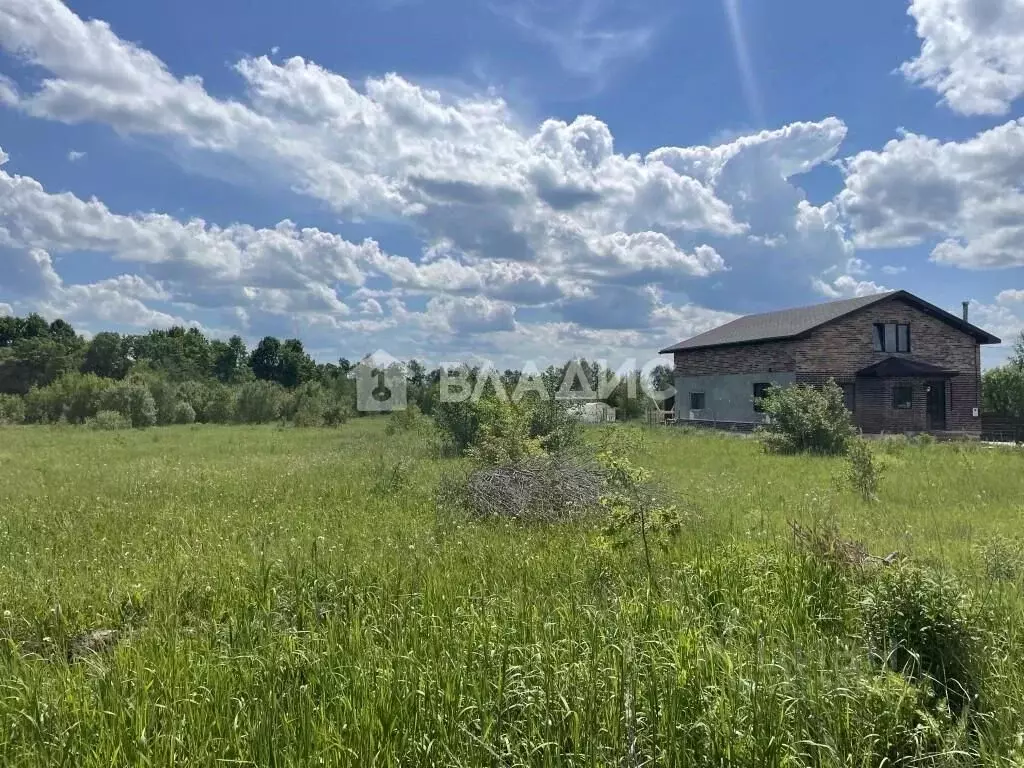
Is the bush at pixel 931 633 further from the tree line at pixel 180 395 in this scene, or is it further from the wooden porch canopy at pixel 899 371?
the wooden porch canopy at pixel 899 371

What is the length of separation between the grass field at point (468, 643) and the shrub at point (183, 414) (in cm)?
3474

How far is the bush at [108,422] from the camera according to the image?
3366cm

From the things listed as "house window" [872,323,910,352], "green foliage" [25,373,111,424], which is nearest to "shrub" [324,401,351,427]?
"green foliage" [25,373,111,424]

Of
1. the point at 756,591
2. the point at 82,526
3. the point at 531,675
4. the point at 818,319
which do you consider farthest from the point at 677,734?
the point at 818,319

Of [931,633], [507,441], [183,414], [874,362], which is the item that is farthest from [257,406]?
[931,633]

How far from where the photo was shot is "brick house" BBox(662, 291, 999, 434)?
85.1ft

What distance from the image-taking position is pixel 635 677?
3.22 meters

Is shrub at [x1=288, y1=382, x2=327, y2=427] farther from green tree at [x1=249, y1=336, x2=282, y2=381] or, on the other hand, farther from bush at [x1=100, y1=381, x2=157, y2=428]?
green tree at [x1=249, y1=336, x2=282, y2=381]

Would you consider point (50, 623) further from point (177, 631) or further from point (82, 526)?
point (82, 526)

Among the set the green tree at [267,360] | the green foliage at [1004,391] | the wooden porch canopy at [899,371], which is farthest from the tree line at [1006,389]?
the green tree at [267,360]

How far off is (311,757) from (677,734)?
1.69m

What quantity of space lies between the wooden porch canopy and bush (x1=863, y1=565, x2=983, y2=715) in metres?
25.5

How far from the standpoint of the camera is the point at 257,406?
41.0 meters

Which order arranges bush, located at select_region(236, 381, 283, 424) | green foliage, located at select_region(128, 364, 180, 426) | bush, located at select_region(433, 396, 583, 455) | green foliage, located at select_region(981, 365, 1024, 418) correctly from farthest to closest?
bush, located at select_region(236, 381, 283, 424)
green foliage, located at select_region(128, 364, 180, 426)
green foliage, located at select_region(981, 365, 1024, 418)
bush, located at select_region(433, 396, 583, 455)
